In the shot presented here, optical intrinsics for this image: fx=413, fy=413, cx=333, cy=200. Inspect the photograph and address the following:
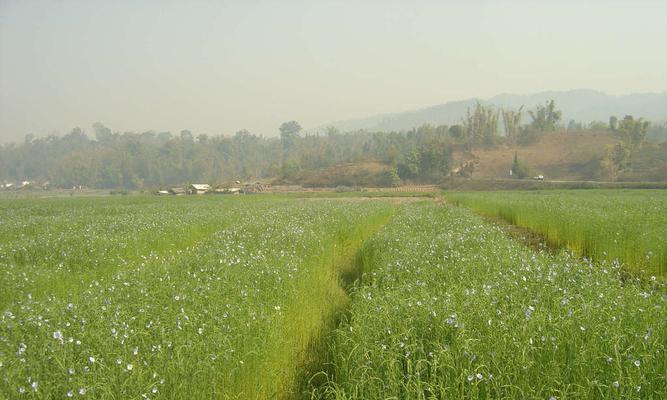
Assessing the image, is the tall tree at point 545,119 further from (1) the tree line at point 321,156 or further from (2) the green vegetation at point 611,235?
(2) the green vegetation at point 611,235

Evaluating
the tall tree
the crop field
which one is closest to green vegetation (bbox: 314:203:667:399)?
the crop field

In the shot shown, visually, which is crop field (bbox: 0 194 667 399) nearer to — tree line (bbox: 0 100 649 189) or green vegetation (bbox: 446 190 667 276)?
green vegetation (bbox: 446 190 667 276)

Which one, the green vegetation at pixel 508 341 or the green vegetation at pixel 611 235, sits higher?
the green vegetation at pixel 508 341

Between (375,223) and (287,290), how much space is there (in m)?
14.4

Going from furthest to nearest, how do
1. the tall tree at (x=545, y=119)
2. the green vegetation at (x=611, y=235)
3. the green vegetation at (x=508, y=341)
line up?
the tall tree at (x=545, y=119) → the green vegetation at (x=611, y=235) → the green vegetation at (x=508, y=341)

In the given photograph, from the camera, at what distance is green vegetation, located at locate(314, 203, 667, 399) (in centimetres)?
410

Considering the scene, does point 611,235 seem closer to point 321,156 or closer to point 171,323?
point 171,323

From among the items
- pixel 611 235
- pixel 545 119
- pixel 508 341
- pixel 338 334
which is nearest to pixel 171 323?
pixel 338 334

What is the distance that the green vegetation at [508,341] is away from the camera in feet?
13.4

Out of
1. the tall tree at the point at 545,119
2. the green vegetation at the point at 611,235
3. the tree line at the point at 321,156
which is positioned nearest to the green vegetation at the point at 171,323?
the green vegetation at the point at 611,235

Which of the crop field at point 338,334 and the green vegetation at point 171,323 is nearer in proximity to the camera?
the crop field at point 338,334

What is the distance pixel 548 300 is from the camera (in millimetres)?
6191

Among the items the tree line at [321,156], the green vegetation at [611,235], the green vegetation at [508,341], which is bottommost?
the green vegetation at [611,235]

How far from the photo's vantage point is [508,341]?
15.5ft
